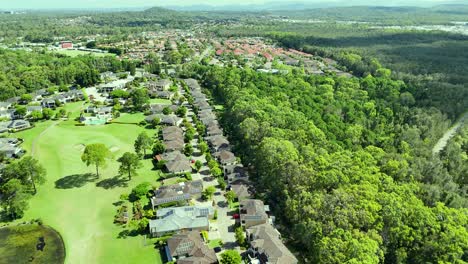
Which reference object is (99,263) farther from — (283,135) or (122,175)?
(283,135)

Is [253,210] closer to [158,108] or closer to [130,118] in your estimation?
[130,118]

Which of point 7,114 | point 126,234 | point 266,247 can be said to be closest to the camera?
point 266,247

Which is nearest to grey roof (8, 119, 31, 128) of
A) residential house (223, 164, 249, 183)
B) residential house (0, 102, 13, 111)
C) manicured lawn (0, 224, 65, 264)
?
residential house (0, 102, 13, 111)

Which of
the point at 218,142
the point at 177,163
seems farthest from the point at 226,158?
the point at 177,163

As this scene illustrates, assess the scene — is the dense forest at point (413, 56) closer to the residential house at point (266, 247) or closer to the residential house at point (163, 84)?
the residential house at point (266, 247)

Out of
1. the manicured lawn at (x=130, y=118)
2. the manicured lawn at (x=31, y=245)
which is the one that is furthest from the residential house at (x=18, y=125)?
the manicured lawn at (x=31, y=245)
